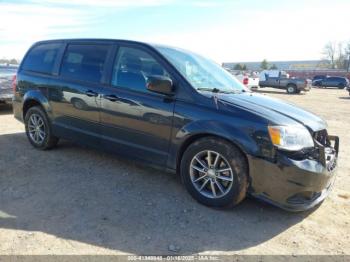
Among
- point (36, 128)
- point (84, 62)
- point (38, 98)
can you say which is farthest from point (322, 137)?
point (36, 128)

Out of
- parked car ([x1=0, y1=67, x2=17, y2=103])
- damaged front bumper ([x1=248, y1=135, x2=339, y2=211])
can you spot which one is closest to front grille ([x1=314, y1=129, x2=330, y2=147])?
damaged front bumper ([x1=248, y1=135, x2=339, y2=211])

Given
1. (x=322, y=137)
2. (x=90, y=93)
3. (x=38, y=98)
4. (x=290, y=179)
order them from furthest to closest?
(x=38, y=98) → (x=90, y=93) → (x=322, y=137) → (x=290, y=179)

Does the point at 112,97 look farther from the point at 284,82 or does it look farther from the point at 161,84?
the point at 284,82

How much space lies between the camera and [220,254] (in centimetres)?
300

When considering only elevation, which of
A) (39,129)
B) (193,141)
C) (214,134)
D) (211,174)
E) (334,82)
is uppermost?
(334,82)

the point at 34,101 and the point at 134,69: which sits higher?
the point at 134,69

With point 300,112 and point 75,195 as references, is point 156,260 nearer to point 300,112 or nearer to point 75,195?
point 75,195

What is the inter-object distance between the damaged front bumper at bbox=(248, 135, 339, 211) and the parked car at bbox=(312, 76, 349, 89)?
142 ft

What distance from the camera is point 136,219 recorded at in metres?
3.54

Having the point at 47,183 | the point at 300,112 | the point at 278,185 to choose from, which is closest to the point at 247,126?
the point at 278,185

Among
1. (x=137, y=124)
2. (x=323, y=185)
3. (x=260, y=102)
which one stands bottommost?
(x=323, y=185)

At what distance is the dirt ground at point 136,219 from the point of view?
122 inches

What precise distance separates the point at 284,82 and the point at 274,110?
26.5 meters

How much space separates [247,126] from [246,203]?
1.06m
